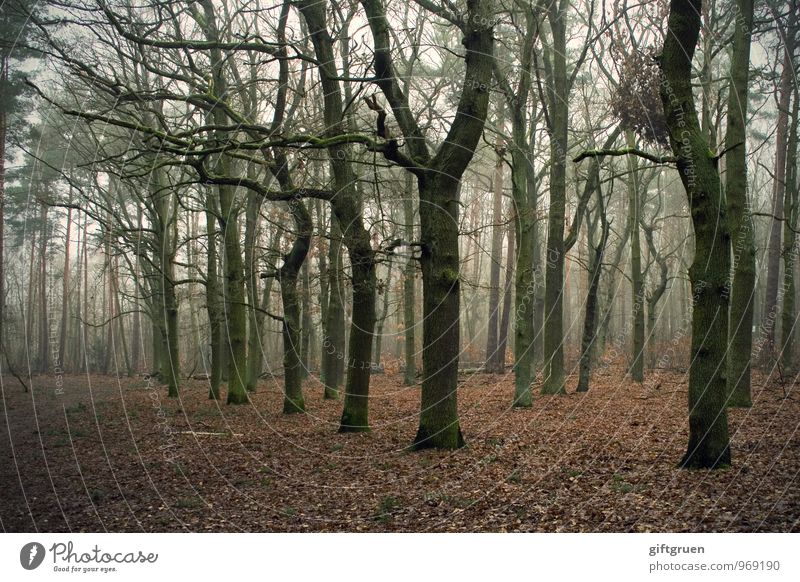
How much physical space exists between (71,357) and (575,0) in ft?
144

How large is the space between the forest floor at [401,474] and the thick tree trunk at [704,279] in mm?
470

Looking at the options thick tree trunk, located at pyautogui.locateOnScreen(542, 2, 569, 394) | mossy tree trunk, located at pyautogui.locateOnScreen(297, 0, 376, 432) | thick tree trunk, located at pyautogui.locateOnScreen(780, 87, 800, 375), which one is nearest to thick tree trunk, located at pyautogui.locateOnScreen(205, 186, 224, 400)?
mossy tree trunk, located at pyautogui.locateOnScreen(297, 0, 376, 432)

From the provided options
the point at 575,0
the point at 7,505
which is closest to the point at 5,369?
the point at 7,505

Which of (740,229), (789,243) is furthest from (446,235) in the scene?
(789,243)

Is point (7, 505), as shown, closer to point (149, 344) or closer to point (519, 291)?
point (519, 291)

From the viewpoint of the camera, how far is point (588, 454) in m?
10.5

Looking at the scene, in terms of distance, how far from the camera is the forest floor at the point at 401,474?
24.9ft

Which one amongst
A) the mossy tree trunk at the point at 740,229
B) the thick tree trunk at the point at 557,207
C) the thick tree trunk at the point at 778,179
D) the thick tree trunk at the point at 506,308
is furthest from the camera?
the thick tree trunk at the point at 506,308

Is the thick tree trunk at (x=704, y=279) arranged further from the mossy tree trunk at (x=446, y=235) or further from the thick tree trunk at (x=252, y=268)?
the thick tree trunk at (x=252, y=268)

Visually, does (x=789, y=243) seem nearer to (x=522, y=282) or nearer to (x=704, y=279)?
(x=522, y=282)
